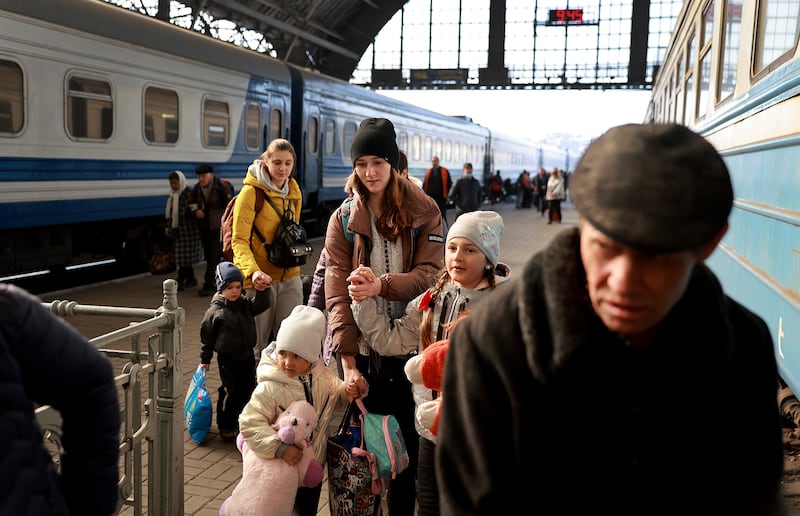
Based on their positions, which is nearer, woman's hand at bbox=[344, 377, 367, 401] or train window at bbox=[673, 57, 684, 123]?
woman's hand at bbox=[344, 377, 367, 401]

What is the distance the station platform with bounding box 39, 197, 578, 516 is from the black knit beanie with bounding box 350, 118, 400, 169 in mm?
833

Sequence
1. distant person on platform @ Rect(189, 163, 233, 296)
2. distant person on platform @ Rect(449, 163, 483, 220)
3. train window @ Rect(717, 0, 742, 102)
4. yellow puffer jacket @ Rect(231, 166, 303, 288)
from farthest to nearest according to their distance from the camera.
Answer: distant person on platform @ Rect(449, 163, 483, 220)
distant person on platform @ Rect(189, 163, 233, 296)
yellow puffer jacket @ Rect(231, 166, 303, 288)
train window @ Rect(717, 0, 742, 102)

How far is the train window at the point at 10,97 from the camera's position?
28.5 ft

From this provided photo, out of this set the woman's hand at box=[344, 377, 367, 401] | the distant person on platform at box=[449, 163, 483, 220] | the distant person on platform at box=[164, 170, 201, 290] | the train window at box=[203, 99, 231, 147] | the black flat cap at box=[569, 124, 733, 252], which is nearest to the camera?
the black flat cap at box=[569, 124, 733, 252]

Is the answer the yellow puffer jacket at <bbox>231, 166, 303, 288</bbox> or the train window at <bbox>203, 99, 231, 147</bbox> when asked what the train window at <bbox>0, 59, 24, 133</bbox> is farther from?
the yellow puffer jacket at <bbox>231, 166, 303, 288</bbox>

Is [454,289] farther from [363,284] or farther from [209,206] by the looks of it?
[209,206]

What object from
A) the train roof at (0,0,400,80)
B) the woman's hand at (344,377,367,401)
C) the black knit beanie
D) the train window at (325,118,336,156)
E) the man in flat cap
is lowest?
the woman's hand at (344,377,367,401)

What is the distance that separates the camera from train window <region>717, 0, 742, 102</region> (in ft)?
15.7

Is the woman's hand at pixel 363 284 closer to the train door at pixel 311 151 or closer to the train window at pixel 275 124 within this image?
the train window at pixel 275 124

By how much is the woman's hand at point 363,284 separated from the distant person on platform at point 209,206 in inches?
276

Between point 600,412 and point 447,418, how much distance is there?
0.88 ft

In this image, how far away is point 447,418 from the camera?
56.7 inches

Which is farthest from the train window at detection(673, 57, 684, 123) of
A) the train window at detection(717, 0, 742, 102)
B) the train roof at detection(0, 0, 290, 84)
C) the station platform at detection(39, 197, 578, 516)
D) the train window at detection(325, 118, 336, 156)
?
the train window at detection(325, 118, 336, 156)

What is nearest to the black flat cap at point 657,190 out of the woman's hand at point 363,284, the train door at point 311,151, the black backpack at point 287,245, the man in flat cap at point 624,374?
the man in flat cap at point 624,374
